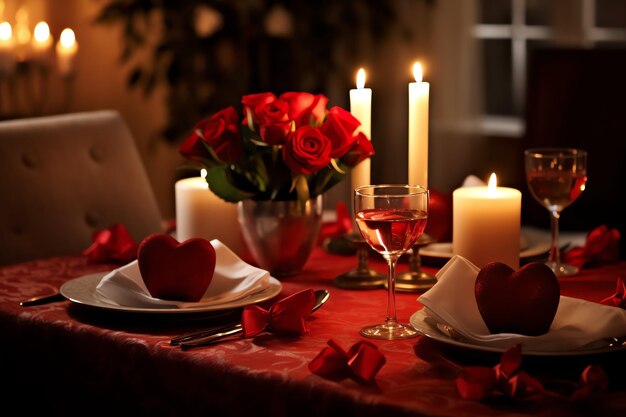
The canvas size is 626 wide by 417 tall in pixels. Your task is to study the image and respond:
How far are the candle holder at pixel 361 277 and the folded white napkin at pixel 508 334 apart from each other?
0.27 metres

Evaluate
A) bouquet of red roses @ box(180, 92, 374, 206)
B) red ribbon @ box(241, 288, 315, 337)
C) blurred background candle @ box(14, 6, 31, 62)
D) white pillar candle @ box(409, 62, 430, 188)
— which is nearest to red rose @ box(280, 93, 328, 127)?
bouquet of red roses @ box(180, 92, 374, 206)

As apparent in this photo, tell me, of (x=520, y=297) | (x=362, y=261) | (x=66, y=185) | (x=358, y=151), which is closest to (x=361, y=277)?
(x=362, y=261)

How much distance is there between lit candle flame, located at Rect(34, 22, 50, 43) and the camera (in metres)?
3.58

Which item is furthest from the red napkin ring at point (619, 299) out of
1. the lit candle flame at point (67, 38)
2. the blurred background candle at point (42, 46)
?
the blurred background candle at point (42, 46)

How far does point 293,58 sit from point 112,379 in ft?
8.52

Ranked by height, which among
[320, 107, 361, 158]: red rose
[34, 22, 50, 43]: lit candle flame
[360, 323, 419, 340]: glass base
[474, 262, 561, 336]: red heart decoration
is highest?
[34, 22, 50, 43]: lit candle flame

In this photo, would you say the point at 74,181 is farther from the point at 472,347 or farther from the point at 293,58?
the point at 293,58

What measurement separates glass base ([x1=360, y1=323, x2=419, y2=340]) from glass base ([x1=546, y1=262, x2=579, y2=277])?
395 millimetres

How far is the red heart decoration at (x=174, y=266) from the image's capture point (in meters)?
1.20

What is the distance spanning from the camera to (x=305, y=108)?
1364 millimetres

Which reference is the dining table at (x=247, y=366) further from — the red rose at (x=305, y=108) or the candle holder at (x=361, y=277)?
the red rose at (x=305, y=108)

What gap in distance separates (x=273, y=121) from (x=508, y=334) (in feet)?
1.57

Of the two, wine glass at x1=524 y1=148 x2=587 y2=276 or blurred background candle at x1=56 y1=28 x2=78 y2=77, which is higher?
blurred background candle at x1=56 y1=28 x2=78 y2=77

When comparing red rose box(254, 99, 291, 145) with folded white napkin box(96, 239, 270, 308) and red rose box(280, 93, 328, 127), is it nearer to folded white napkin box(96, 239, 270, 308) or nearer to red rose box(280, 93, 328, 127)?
red rose box(280, 93, 328, 127)
